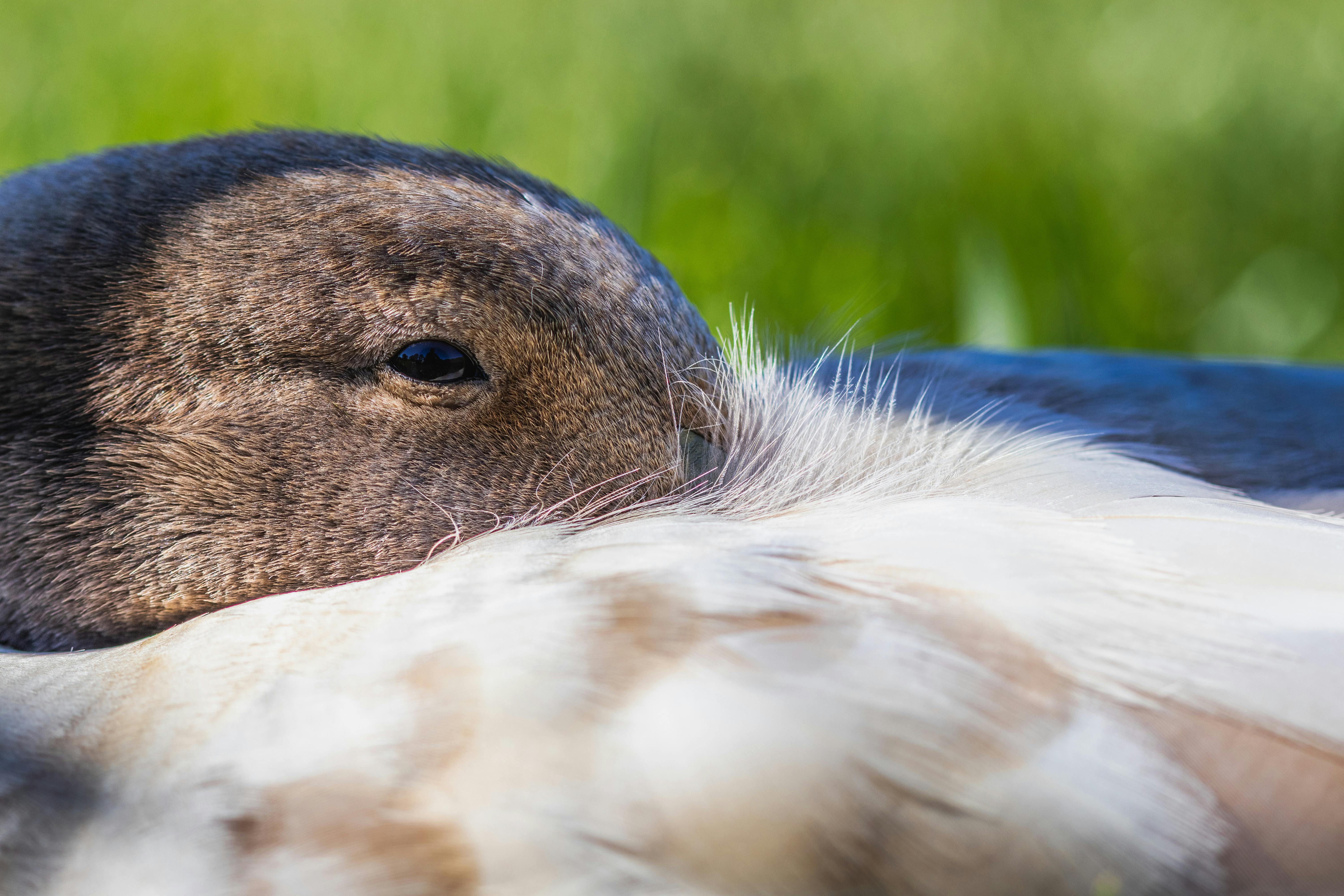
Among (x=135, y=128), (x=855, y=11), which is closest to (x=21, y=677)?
(x=135, y=128)

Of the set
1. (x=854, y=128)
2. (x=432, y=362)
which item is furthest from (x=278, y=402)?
(x=854, y=128)

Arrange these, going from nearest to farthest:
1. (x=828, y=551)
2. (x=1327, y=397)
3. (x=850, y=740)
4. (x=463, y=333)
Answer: (x=850, y=740), (x=828, y=551), (x=463, y=333), (x=1327, y=397)

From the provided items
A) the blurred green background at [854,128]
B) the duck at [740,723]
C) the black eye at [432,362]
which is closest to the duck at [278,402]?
the black eye at [432,362]

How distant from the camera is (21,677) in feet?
3.16

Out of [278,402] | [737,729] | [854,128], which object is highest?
[854,128]

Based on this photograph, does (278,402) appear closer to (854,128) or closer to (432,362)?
(432,362)

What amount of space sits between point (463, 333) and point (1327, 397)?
118cm

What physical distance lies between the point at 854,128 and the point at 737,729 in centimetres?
249

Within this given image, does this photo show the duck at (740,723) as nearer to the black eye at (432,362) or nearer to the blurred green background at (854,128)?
the black eye at (432,362)

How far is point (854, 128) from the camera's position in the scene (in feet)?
9.91

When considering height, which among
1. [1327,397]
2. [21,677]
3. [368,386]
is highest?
[1327,397]

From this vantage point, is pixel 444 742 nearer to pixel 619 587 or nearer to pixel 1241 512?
pixel 619 587

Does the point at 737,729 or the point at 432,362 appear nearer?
the point at 737,729

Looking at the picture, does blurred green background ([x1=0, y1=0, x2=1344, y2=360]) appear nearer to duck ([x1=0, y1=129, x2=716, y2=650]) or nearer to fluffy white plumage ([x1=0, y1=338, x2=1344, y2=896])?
duck ([x1=0, y1=129, x2=716, y2=650])
